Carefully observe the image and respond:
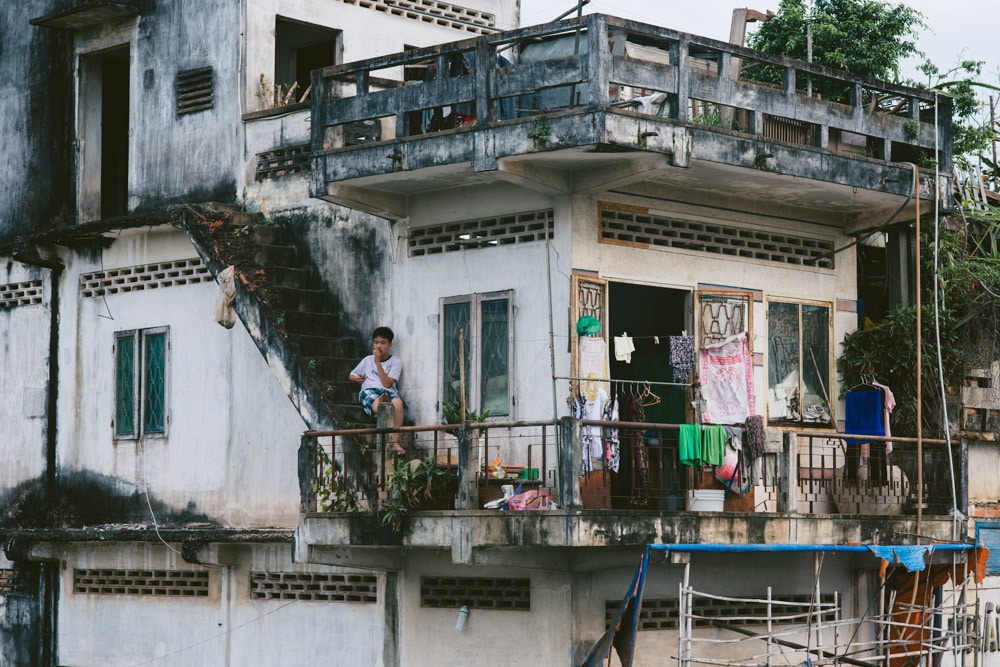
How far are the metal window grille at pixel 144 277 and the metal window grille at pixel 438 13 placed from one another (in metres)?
3.38

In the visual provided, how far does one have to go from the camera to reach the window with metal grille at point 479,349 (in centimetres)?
1460

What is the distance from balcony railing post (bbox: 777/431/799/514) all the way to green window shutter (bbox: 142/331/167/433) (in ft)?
22.0

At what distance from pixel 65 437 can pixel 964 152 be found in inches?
411

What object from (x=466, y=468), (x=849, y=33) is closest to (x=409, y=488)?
(x=466, y=468)

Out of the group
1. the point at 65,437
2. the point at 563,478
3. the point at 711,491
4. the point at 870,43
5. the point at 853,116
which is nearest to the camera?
the point at 563,478

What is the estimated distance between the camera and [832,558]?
15.6 m

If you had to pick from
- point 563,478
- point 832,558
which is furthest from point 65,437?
point 832,558

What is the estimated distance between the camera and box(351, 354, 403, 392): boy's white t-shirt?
15.1 metres

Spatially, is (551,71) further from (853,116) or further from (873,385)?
(873,385)

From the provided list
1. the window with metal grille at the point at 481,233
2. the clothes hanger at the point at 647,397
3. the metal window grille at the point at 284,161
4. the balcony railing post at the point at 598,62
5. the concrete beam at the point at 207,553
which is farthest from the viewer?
the metal window grille at the point at 284,161

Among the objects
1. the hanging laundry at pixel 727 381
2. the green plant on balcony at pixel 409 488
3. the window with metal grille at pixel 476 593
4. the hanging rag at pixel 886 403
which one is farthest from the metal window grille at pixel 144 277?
the hanging rag at pixel 886 403

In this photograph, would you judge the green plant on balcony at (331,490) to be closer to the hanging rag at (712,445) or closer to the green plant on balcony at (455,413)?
the green plant on balcony at (455,413)

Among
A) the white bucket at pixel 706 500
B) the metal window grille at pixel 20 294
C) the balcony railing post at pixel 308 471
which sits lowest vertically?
the white bucket at pixel 706 500

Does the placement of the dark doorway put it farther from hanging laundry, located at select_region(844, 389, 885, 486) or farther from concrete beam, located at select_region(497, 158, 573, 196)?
hanging laundry, located at select_region(844, 389, 885, 486)
